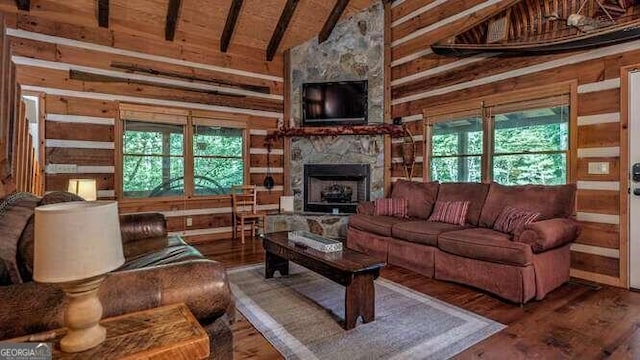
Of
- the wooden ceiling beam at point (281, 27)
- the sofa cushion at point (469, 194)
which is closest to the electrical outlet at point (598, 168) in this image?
the sofa cushion at point (469, 194)

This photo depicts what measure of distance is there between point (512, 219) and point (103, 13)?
17.8ft

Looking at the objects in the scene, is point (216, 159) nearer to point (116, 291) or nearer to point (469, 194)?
point (469, 194)

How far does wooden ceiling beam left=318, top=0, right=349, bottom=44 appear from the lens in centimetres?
543

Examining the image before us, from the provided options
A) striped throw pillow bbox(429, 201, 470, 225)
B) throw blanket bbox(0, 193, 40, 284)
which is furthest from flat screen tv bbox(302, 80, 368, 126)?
throw blanket bbox(0, 193, 40, 284)

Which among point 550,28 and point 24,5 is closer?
point 550,28

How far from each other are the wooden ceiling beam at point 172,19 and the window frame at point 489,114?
12.3 ft

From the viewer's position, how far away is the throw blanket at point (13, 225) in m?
1.45

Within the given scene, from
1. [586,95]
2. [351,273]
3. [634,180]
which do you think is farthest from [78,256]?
[586,95]

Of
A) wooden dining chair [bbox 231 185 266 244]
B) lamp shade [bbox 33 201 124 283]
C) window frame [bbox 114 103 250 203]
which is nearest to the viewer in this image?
lamp shade [bbox 33 201 124 283]

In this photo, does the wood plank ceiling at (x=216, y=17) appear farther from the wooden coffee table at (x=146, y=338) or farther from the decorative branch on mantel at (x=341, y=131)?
the wooden coffee table at (x=146, y=338)

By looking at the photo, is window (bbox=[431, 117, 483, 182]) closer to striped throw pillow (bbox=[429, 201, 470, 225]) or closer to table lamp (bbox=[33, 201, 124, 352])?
striped throw pillow (bbox=[429, 201, 470, 225])

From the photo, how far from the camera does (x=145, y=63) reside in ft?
16.4

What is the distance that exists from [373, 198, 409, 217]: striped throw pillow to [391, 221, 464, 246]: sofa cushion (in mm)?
537

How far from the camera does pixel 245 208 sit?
18.7 feet
